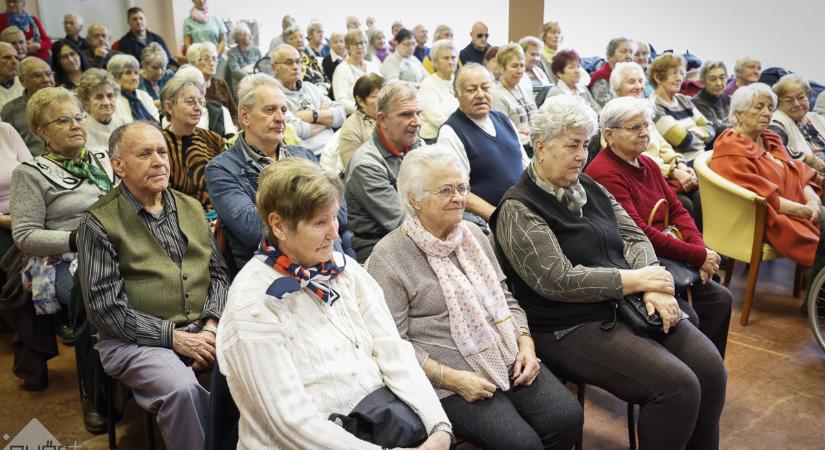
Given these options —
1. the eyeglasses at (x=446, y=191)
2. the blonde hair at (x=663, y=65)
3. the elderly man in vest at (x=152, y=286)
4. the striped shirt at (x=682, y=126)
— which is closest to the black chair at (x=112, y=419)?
the elderly man in vest at (x=152, y=286)

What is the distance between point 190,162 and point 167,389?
1.40 m

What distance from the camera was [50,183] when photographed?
8.32 feet

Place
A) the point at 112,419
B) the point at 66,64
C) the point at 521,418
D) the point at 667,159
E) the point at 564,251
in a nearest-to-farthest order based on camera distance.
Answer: the point at 521,418 → the point at 564,251 → the point at 112,419 → the point at 667,159 → the point at 66,64

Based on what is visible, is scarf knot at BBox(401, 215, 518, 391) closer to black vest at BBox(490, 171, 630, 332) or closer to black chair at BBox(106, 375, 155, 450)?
black vest at BBox(490, 171, 630, 332)

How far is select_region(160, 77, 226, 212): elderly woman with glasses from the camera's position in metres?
2.98

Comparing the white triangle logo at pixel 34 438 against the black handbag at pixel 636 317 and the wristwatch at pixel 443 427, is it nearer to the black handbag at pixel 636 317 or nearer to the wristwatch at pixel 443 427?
the wristwatch at pixel 443 427

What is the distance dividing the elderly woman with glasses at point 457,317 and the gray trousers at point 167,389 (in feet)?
2.05

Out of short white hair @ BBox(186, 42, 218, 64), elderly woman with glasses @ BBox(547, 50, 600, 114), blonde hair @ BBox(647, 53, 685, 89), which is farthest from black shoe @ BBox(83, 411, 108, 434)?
elderly woman with glasses @ BBox(547, 50, 600, 114)

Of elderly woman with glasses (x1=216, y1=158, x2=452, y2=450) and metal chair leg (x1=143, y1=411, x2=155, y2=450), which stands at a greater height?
elderly woman with glasses (x1=216, y1=158, x2=452, y2=450)

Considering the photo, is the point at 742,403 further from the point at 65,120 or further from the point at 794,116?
the point at 65,120

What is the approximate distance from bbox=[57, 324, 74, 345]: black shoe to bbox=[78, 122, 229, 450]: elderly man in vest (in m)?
1.18

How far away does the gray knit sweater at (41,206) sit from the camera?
2502 millimetres

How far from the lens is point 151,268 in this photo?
2070 mm

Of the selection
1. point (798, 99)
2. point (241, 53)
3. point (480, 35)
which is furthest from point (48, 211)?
point (480, 35)
